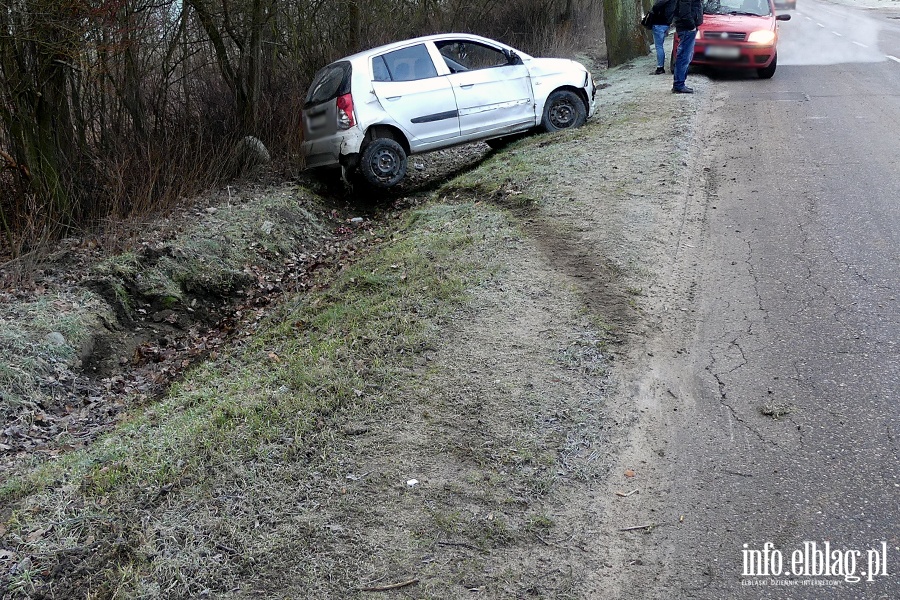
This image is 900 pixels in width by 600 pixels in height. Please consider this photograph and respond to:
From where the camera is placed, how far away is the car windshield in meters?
14.8

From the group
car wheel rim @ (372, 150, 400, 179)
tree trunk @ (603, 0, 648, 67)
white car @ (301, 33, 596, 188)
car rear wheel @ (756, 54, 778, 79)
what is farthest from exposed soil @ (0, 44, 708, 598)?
tree trunk @ (603, 0, 648, 67)

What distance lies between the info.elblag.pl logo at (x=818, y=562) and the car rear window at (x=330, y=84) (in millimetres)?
8193

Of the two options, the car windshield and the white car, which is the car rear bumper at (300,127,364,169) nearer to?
the white car

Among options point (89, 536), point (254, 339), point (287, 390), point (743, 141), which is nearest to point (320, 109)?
point (254, 339)

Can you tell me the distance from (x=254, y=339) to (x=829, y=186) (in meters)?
6.06

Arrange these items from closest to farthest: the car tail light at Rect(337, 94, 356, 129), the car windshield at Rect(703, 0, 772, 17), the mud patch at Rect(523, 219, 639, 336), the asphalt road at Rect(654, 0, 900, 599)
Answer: the asphalt road at Rect(654, 0, 900, 599) < the mud patch at Rect(523, 219, 639, 336) < the car tail light at Rect(337, 94, 356, 129) < the car windshield at Rect(703, 0, 772, 17)

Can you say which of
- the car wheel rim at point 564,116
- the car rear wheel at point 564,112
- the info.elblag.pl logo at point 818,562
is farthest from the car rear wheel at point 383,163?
the info.elblag.pl logo at point 818,562

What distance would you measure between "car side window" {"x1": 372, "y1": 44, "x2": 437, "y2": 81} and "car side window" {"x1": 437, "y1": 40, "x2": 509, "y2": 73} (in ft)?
1.10

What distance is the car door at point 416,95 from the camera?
10.2 metres

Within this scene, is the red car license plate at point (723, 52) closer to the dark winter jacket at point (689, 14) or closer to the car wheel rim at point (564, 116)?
the dark winter jacket at point (689, 14)

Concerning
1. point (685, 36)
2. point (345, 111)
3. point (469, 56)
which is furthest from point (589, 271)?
point (685, 36)

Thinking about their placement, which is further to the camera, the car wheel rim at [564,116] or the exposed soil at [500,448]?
the car wheel rim at [564,116]

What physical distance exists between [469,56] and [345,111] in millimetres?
3280

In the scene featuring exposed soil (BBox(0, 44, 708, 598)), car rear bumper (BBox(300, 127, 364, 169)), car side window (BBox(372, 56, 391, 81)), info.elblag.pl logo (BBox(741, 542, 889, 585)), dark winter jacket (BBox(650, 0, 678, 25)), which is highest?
dark winter jacket (BBox(650, 0, 678, 25))
